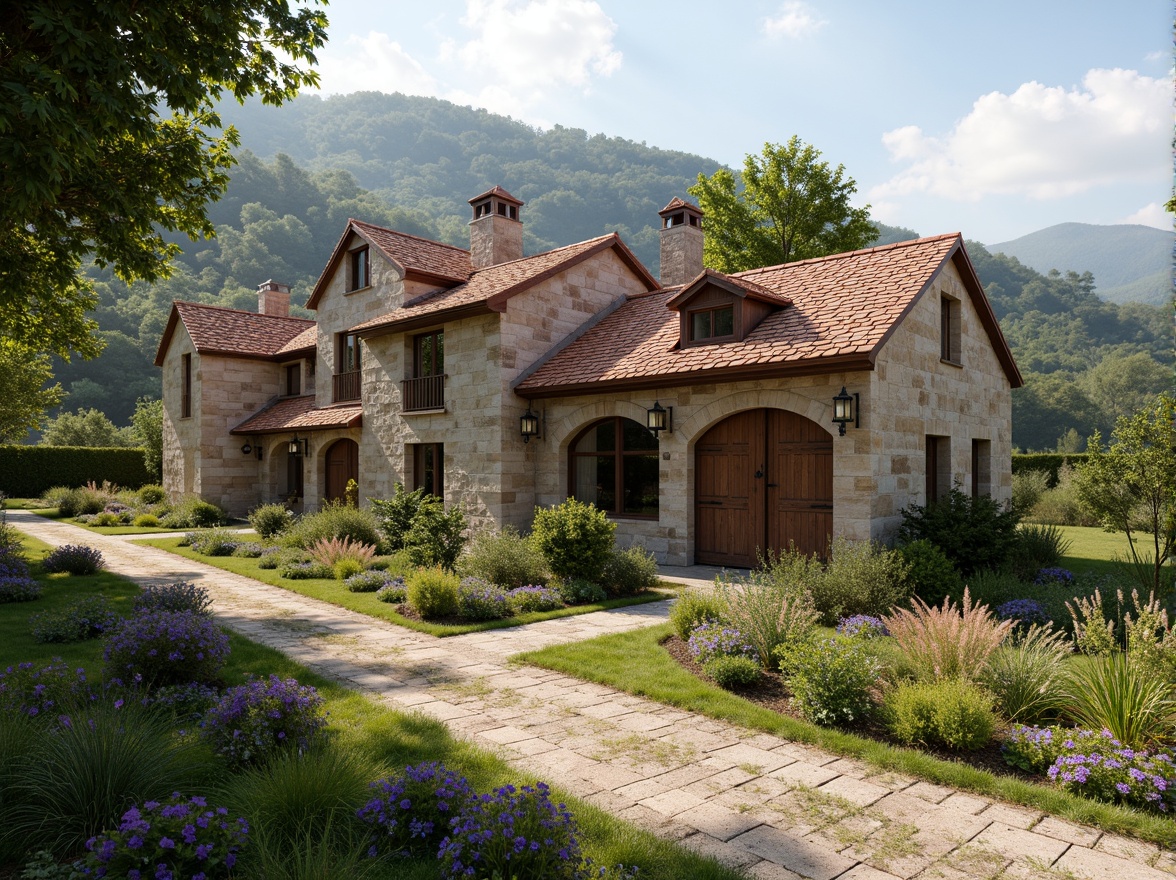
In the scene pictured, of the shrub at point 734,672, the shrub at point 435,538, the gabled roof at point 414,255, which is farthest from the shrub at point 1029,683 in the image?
the gabled roof at point 414,255

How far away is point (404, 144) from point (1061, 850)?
13806cm

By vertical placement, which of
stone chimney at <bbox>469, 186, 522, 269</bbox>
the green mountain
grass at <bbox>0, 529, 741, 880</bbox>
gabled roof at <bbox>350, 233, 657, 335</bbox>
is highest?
the green mountain

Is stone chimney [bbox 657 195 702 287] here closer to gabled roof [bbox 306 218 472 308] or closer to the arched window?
gabled roof [bbox 306 218 472 308]

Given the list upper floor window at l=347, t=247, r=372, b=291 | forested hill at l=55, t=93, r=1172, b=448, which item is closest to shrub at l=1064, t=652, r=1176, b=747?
upper floor window at l=347, t=247, r=372, b=291

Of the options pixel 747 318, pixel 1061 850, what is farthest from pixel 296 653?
pixel 747 318

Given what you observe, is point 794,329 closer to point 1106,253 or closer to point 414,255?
point 414,255

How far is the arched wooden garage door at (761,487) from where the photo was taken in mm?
11773

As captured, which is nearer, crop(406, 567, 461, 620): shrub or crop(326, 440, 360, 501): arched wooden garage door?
crop(406, 567, 461, 620): shrub

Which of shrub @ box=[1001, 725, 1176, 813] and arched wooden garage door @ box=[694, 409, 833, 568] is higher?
arched wooden garage door @ box=[694, 409, 833, 568]

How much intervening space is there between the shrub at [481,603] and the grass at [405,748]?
99.8 inches

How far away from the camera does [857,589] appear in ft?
29.0

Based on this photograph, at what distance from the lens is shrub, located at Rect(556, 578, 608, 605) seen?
417 inches

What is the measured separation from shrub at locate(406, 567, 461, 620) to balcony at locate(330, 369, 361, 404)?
40.2 ft

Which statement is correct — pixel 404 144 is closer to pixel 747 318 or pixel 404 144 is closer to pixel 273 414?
pixel 273 414
